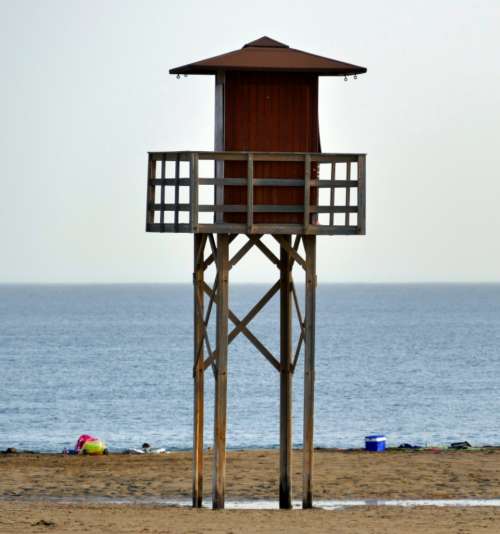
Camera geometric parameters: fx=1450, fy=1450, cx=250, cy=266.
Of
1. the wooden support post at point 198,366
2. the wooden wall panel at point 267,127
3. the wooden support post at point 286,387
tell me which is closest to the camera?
the wooden wall panel at point 267,127

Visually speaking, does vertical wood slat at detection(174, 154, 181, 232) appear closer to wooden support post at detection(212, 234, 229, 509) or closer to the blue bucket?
wooden support post at detection(212, 234, 229, 509)

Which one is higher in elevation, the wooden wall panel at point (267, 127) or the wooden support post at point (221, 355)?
the wooden wall panel at point (267, 127)

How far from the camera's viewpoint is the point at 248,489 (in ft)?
94.5

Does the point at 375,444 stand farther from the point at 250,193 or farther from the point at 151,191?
the point at 250,193

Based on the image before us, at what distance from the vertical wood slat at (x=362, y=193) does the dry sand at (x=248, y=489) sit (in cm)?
487

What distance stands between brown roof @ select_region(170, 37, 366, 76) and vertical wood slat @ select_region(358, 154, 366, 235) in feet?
5.26

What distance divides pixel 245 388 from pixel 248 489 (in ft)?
151

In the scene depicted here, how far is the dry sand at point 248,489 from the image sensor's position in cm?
2269

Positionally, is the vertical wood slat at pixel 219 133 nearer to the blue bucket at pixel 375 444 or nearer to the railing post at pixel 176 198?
the railing post at pixel 176 198

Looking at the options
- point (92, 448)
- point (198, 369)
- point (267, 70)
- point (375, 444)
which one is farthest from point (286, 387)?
point (92, 448)

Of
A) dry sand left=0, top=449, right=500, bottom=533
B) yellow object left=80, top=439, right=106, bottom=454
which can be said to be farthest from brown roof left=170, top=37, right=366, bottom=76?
yellow object left=80, top=439, right=106, bottom=454

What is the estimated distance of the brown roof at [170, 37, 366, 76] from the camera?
2441 cm

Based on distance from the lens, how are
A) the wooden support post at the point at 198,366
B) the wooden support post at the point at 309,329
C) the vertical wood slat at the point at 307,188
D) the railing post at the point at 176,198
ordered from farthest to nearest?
the wooden support post at the point at 198,366, the wooden support post at the point at 309,329, the vertical wood slat at the point at 307,188, the railing post at the point at 176,198

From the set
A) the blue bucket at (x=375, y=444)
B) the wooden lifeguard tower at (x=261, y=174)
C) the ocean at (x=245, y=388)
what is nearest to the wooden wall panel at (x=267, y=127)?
the wooden lifeguard tower at (x=261, y=174)
